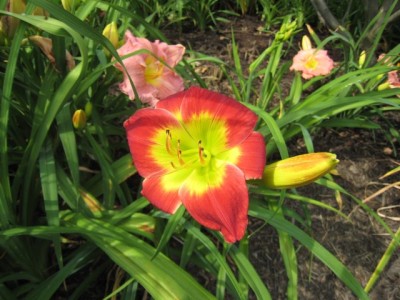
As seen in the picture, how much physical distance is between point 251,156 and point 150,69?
1.64ft

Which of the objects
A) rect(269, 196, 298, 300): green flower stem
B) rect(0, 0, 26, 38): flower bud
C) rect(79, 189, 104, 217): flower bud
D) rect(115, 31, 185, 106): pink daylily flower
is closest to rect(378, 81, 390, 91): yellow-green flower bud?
rect(269, 196, 298, 300): green flower stem

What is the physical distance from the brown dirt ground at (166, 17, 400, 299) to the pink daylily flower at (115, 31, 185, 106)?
0.63m

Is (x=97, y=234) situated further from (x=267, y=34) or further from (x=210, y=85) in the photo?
(x=267, y=34)

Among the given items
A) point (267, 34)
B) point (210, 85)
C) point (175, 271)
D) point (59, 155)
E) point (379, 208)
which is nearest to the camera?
point (175, 271)

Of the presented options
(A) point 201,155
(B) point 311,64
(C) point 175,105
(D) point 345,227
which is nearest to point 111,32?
(C) point 175,105

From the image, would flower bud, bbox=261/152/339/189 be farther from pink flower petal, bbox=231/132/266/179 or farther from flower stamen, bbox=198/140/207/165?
flower stamen, bbox=198/140/207/165

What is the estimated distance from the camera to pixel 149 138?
2.77 ft

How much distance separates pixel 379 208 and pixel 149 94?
1.07 meters

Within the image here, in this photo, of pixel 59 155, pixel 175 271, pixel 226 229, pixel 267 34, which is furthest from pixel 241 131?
pixel 267 34

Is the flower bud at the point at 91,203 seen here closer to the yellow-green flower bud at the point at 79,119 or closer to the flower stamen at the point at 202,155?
the yellow-green flower bud at the point at 79,119

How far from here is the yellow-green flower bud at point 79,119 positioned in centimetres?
102

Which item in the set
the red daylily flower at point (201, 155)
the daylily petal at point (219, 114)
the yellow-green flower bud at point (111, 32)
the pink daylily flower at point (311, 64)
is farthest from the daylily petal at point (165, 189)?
the pink daylily flower at point (311, 64)

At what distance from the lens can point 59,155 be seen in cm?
123

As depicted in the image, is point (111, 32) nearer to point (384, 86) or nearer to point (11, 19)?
point (11, 19)
